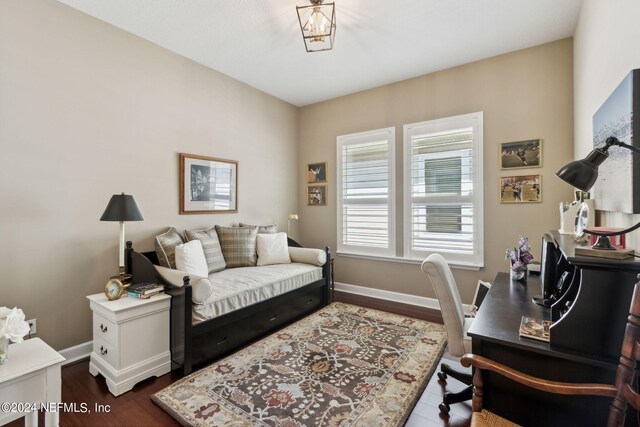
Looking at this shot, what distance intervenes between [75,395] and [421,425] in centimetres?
227

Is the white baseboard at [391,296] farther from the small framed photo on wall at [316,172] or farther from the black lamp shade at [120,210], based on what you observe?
the black lamp shade at [120,210]

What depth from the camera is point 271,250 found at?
3604 millimetres

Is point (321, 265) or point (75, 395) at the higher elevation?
point (321, 265)

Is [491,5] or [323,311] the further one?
[323,311]

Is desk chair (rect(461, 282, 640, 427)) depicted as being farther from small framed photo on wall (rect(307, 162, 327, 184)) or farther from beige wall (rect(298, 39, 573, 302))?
small framed photo on wall (rect(307, 162, 327, 184))

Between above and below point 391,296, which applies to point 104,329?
above

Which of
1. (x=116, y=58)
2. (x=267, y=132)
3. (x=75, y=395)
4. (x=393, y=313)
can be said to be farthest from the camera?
(x=267, y=132)

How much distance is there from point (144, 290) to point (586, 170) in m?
2.66

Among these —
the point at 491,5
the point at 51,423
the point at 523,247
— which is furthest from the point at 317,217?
the point at 51,423

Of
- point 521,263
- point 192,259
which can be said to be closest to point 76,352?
point 192,259

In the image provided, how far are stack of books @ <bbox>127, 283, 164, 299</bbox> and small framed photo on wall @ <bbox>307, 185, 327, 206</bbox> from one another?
270 centimetres

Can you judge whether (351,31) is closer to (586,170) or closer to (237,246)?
(586,170)

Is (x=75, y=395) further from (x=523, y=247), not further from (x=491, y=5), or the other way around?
(x=491, y=5)

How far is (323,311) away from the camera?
350 centimetres
